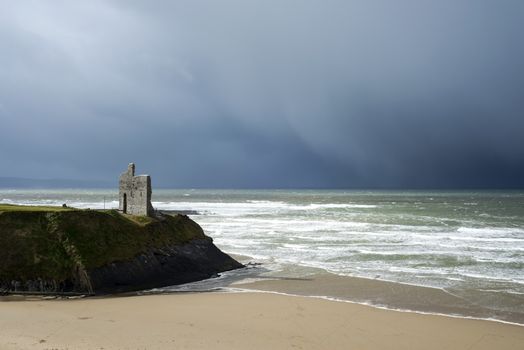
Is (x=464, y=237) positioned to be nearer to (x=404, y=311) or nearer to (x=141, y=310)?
(x=404, y=311)

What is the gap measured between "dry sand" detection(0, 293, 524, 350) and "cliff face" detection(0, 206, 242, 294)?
5.77ft

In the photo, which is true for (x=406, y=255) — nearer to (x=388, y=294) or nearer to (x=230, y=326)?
(x=388, y=294)

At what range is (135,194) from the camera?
29906mm

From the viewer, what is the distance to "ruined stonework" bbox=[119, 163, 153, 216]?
28.8 meters

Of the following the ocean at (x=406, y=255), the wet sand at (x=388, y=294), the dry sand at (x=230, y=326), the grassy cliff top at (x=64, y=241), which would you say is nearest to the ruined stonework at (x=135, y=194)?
the grassy cliff top at (x=64, y=241)

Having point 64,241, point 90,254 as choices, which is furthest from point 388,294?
point 64,241

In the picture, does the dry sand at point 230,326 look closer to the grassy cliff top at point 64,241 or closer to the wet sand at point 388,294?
the wet sand at point 388,294

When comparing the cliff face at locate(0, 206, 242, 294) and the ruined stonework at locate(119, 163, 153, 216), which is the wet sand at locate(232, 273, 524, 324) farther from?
the ruined stonework at locate(119, 163, 153, 216)

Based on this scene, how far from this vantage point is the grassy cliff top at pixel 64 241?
20.6 metres

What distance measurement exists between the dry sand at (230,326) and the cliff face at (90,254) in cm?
176

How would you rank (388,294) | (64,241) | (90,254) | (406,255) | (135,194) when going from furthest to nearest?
(406,255)
(135,194)
(64,241)
(90,254)
(388,294)

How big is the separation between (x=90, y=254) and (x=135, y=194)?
338 inches

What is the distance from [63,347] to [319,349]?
23.1ft

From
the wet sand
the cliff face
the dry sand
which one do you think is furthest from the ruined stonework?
the dry sand
